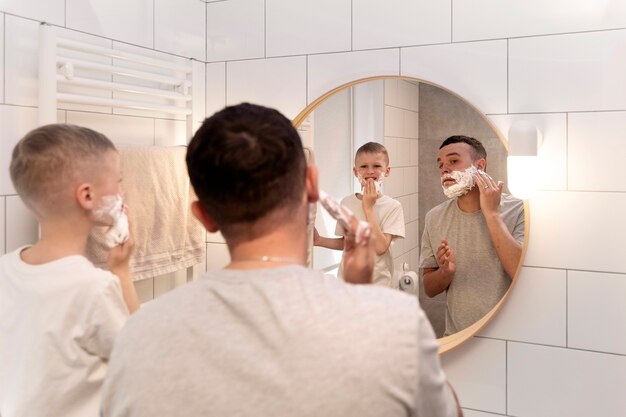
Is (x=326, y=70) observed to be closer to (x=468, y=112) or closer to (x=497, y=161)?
(x=468, y=112)

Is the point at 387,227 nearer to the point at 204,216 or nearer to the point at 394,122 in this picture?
the point at 394,122

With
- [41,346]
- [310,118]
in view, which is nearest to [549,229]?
[310,118]

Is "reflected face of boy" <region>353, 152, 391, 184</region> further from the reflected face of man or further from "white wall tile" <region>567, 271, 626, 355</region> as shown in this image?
"white wall tile" <region>567, 271, 626, 355</region>

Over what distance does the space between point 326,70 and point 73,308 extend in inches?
38.2

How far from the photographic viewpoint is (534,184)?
1535 mm

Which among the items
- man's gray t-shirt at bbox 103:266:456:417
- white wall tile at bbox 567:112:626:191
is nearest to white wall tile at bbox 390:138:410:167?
white wall tile at bbox 567:112:626:191

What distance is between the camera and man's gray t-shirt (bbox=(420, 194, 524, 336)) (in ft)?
5.16

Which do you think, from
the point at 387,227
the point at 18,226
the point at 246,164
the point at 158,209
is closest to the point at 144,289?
the point at 158,209

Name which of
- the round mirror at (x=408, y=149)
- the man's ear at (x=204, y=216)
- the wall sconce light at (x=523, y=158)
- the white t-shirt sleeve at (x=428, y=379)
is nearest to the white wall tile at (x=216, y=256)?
the round mirror at (x=408, y=149)

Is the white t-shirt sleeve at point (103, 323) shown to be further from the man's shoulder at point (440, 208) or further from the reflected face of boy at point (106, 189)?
the man's shoulder at point (440, 208)

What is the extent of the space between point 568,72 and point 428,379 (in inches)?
39.5

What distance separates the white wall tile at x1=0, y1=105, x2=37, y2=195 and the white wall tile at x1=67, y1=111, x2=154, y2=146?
120 millimetres

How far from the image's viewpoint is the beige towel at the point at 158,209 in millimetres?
1593

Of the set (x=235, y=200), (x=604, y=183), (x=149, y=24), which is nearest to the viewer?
(x=235, y=200)
